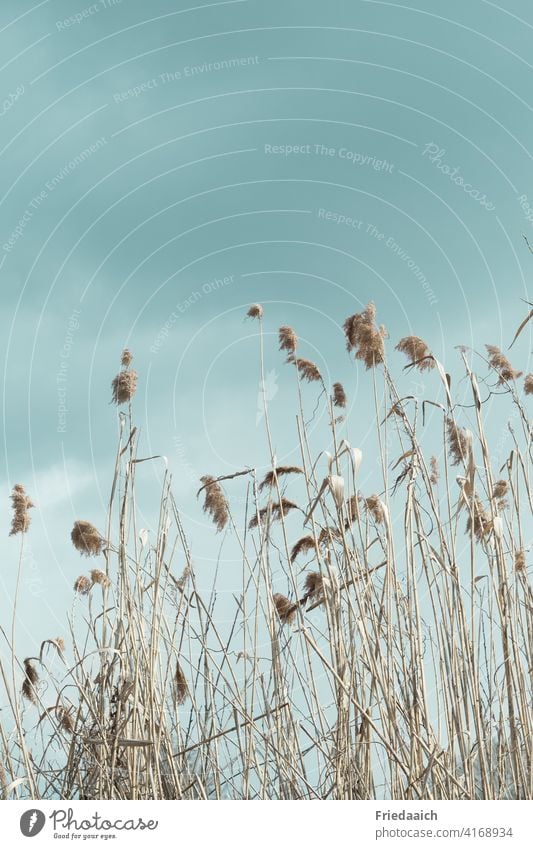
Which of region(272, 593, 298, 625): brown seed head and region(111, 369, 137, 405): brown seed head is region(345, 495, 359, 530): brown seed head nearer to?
region(272, 593, 298, 625): brown seed head

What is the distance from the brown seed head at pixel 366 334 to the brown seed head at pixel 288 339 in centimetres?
38

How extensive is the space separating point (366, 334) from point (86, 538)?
1199 mm

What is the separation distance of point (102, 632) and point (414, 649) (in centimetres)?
106

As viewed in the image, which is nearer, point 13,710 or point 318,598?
point 13,710

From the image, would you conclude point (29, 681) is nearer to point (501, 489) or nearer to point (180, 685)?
point (180, 685)

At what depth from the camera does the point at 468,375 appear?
289 cm

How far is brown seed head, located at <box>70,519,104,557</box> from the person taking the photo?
2689 mm

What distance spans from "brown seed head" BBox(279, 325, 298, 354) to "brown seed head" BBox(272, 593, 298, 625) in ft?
3.28

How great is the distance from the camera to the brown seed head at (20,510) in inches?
114

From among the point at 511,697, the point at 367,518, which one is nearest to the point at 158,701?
the point at 367,518

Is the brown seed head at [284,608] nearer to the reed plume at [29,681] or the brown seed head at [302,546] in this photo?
the brown seed head at [302,546]

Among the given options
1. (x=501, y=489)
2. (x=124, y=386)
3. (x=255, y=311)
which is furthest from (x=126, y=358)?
(x=501, y=489)
